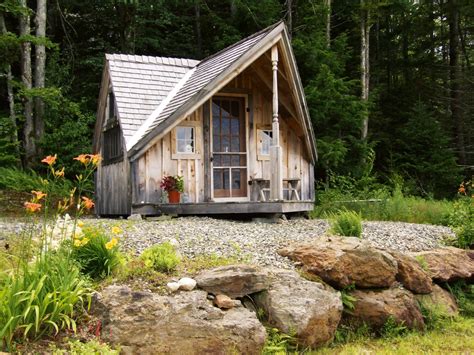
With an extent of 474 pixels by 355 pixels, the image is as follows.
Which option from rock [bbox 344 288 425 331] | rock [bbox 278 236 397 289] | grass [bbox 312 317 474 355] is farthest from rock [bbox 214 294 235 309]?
rock [bbox 344 288 425 331]

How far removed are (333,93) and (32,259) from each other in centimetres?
1455

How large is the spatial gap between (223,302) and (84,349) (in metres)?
1.52

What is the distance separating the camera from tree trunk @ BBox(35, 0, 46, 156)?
1722 cm

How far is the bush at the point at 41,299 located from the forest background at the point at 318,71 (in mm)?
12407

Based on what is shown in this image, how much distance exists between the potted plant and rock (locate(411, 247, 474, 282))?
5.32 m

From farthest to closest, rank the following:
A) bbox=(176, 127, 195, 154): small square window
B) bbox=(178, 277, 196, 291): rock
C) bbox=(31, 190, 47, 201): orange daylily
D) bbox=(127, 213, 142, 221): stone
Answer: bbox=(176, 127, 195, 154): small square window → bbox=(127, 213, 142, 221): stone → bbox=(178, 277, 196, 291): rock → bbox=(31, 190, 47, 201): orange daylily

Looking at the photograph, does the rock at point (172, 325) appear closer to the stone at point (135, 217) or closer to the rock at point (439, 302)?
the rock at point (439, 302)

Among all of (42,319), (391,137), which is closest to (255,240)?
(42,319)

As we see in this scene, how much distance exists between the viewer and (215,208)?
34.6 feet

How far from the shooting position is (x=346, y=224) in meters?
7.53

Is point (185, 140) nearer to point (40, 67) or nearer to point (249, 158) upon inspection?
point (249, 158)

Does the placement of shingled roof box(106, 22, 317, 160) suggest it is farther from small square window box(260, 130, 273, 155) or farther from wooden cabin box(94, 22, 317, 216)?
small square window box(260, 130, 273, 155)

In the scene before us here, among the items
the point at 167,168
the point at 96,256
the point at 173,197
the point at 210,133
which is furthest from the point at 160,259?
the point at 210,133

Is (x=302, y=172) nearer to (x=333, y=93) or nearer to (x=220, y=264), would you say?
(x=333, y=93)
